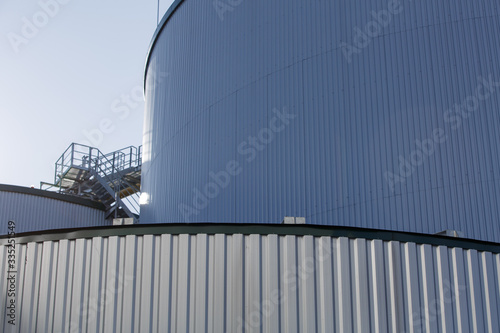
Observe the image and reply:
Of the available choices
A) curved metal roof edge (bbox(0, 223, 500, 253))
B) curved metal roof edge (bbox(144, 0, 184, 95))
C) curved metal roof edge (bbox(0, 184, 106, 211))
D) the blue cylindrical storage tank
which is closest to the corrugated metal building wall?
curved metal roof edge (bbox(0, 184, 106, 211))

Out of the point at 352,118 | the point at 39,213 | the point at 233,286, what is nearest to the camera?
the point at 233,286

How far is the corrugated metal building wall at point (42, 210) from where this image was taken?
27.3m

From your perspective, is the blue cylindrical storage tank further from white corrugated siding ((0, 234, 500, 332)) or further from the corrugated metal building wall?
the corrugated metal building wall

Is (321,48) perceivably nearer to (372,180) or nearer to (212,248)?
(372,180)

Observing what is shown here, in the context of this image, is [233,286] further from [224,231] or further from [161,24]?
[161,24]

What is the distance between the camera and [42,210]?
28484 mm

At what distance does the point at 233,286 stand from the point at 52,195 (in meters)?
21.4

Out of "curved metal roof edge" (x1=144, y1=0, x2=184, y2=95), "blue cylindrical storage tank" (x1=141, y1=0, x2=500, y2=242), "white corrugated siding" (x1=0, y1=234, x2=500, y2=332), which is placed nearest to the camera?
"white corrugated siding" (x1=0, y1=234, x2=500, y2=332)

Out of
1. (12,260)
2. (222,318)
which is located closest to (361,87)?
(222,318)

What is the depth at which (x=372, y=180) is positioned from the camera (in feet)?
52.7

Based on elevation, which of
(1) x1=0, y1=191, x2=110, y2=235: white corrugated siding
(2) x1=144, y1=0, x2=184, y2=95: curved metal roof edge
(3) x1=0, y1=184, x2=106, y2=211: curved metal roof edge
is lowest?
(1) x1=0, y1=191, x2=110, y2=235: white corrugated siding

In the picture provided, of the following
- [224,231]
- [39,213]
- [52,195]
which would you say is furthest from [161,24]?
[224,231]

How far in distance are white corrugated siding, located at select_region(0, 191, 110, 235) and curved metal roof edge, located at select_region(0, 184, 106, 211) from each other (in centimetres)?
13

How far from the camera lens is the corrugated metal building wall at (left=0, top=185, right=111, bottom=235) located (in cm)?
2731
